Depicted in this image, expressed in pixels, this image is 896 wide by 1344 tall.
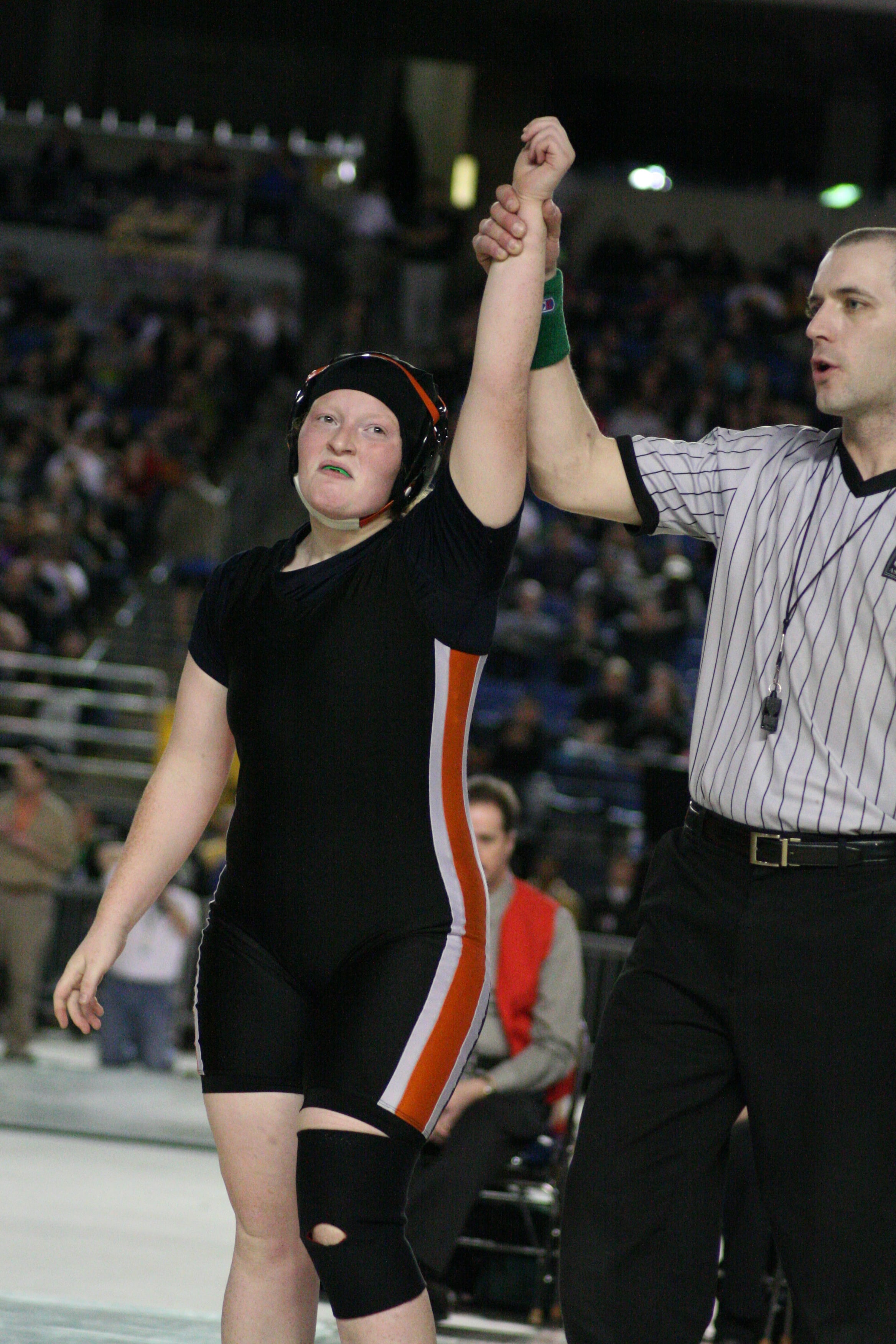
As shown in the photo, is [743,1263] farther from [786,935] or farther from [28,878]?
[28,878]

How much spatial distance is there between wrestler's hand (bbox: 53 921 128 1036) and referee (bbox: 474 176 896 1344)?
30.3 inches

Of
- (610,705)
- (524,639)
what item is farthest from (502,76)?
(610,705)

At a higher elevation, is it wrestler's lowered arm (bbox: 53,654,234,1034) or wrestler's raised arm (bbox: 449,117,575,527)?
wrestler's raised arm (bbox: 449,117,575,527)

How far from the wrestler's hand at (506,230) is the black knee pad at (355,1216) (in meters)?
1.27

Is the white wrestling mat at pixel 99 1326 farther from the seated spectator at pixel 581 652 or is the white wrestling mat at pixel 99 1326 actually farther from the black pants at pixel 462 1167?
the seated spectator at pixel 581 652

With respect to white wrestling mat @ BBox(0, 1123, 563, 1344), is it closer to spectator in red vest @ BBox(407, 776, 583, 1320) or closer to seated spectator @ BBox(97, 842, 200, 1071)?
spectator in red vest @ BBox(407, 776, 583, 1320)

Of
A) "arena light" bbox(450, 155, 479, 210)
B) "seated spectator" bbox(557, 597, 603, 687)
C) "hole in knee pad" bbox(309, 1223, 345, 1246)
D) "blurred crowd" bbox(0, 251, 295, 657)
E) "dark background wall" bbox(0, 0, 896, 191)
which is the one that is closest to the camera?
"hole in knee pad" bbox(309, 1223, 345, 1246)

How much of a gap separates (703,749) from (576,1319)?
2.81 feet

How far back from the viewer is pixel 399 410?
275cm

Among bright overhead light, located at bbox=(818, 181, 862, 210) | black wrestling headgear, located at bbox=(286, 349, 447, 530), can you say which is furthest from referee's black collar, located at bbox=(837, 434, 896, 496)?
bright overhead light, located at bbox=(818, 181, 862, 210)

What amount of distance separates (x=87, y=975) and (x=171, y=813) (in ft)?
0.96

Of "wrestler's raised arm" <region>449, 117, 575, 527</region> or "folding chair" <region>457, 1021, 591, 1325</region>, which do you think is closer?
"wrestler's raised arm" <region>449, 117, 575, 527</region>

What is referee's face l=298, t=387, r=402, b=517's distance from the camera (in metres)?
2.69

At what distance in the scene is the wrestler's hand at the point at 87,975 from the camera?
271cm
